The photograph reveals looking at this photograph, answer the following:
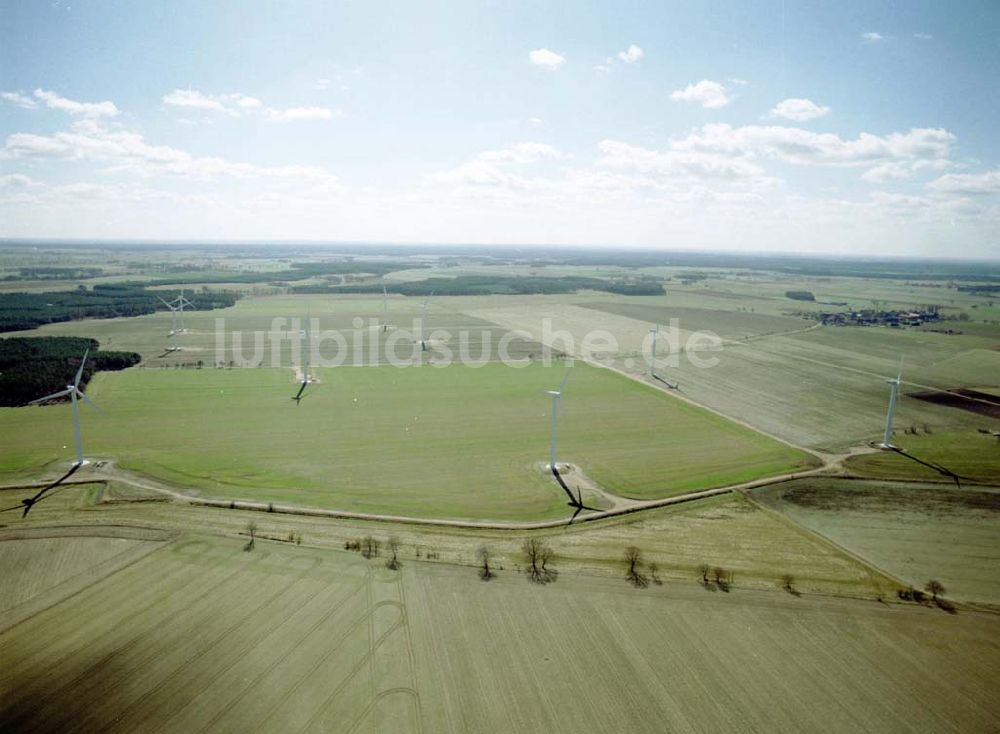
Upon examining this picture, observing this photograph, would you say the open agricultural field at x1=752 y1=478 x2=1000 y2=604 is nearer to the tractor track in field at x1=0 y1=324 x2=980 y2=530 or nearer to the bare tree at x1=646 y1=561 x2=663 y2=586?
the tractor track in field at x1=0 y1=324 x2=980 y2=530

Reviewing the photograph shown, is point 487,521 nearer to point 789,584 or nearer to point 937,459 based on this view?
point 789,584

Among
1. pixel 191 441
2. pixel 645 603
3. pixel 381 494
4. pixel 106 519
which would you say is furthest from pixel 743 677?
pixel 191 441

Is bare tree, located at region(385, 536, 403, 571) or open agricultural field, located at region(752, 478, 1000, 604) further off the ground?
open agricultural field, located at region(752, 478, 1000, 604)

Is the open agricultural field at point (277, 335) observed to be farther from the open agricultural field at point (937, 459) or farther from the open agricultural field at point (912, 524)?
the open agricultural field at point (912, 524)

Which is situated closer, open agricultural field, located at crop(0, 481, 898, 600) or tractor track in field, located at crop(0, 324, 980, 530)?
open agricultural field, located at crop(0, 481, 898, 600)

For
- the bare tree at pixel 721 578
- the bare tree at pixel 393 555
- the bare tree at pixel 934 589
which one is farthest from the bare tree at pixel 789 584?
the bare tree at pixel 393 555

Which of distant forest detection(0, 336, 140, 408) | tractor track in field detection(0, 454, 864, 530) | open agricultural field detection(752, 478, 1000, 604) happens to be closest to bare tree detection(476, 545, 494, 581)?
tractor track in field detection(0, 454, 864, 530)
